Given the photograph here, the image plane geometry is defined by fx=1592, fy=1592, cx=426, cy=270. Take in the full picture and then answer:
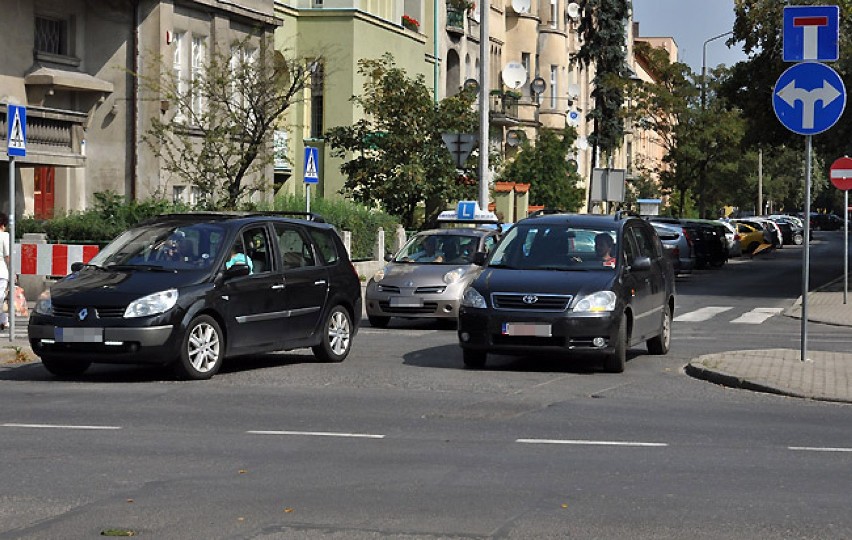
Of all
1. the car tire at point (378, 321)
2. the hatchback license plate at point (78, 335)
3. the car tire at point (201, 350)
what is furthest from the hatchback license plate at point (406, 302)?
the hatchback license plate at point (78, 335)

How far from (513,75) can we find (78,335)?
5280cm

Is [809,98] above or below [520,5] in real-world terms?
below

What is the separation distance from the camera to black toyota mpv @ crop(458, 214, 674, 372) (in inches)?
637

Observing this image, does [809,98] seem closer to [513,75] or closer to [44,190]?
[44,190]

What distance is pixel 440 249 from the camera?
79.2 ft

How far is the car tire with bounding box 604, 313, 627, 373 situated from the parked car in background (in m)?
27.8

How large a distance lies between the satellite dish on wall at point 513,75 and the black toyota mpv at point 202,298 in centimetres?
4927

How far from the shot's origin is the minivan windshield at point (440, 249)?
942 inches

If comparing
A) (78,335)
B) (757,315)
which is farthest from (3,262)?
(757,315)

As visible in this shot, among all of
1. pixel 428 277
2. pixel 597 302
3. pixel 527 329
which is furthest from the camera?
pixel 428 277

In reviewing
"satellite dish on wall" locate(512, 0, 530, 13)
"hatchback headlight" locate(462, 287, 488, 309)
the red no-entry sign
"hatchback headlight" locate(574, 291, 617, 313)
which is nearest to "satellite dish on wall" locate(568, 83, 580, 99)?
"satellite dish on wall" locate(512, 0, 530, 13)

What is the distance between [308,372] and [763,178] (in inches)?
4347

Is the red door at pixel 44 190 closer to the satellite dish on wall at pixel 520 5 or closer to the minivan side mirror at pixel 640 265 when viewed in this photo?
the minivan side mirror at pixel 640 265

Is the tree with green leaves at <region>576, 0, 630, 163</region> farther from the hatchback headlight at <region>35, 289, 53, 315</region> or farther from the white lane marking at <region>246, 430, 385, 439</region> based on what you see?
the white lane marking at <region>246, 430, 385, 439</region>
